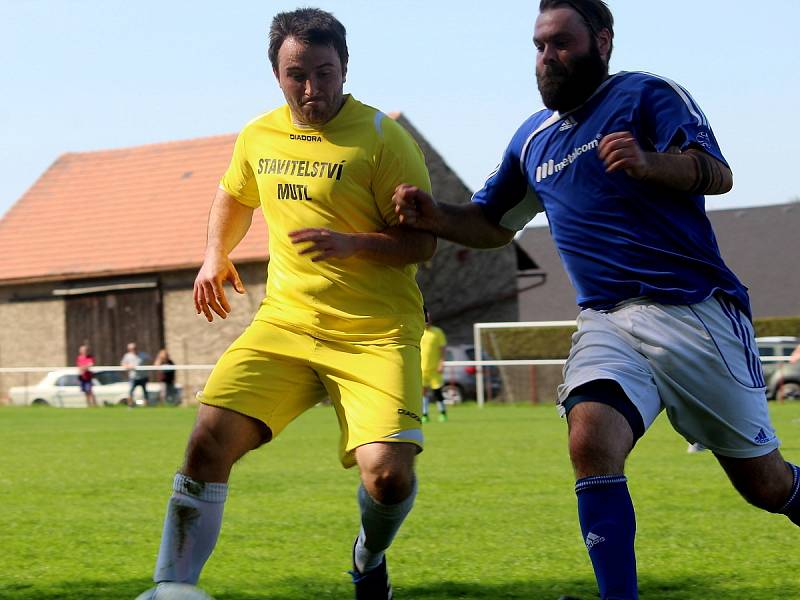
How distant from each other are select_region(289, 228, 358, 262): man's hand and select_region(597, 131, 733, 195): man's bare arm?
1.08 metres

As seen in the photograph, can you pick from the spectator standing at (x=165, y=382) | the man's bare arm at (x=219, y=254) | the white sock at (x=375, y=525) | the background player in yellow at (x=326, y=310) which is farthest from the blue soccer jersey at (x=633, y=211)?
the spectator standing at (x=165, y=382)

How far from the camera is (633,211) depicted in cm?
543

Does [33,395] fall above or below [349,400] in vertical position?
below

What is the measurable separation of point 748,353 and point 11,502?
7362 millimetres

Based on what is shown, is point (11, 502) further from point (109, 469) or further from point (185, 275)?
point (185, 275)

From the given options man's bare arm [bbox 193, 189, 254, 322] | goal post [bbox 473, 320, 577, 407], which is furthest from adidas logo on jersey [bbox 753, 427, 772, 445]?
goal post [bbox 473, 320, 577, 407]

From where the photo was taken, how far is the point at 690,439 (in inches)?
216

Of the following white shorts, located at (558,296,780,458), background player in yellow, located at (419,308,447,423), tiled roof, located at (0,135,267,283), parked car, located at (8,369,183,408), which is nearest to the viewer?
white shorts, located at (558,296,780,458)

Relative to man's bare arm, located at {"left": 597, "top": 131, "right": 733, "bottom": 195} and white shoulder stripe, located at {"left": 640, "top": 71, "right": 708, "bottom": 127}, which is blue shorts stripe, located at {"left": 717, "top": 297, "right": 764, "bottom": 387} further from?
white shoulder stripe, located at {"left": 640, "top": 71, "right": 708, "bottom": 127}

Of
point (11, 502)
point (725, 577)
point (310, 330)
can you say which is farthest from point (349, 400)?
point (11, 502)

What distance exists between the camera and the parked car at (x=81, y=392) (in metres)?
38.0

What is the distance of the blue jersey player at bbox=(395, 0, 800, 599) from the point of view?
5.21m

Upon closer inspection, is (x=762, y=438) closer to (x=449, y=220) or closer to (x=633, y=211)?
(x=633, y=211)

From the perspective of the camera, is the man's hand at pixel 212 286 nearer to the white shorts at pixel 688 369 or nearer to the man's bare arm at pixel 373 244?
the man's bare arm at pixel 373 244
